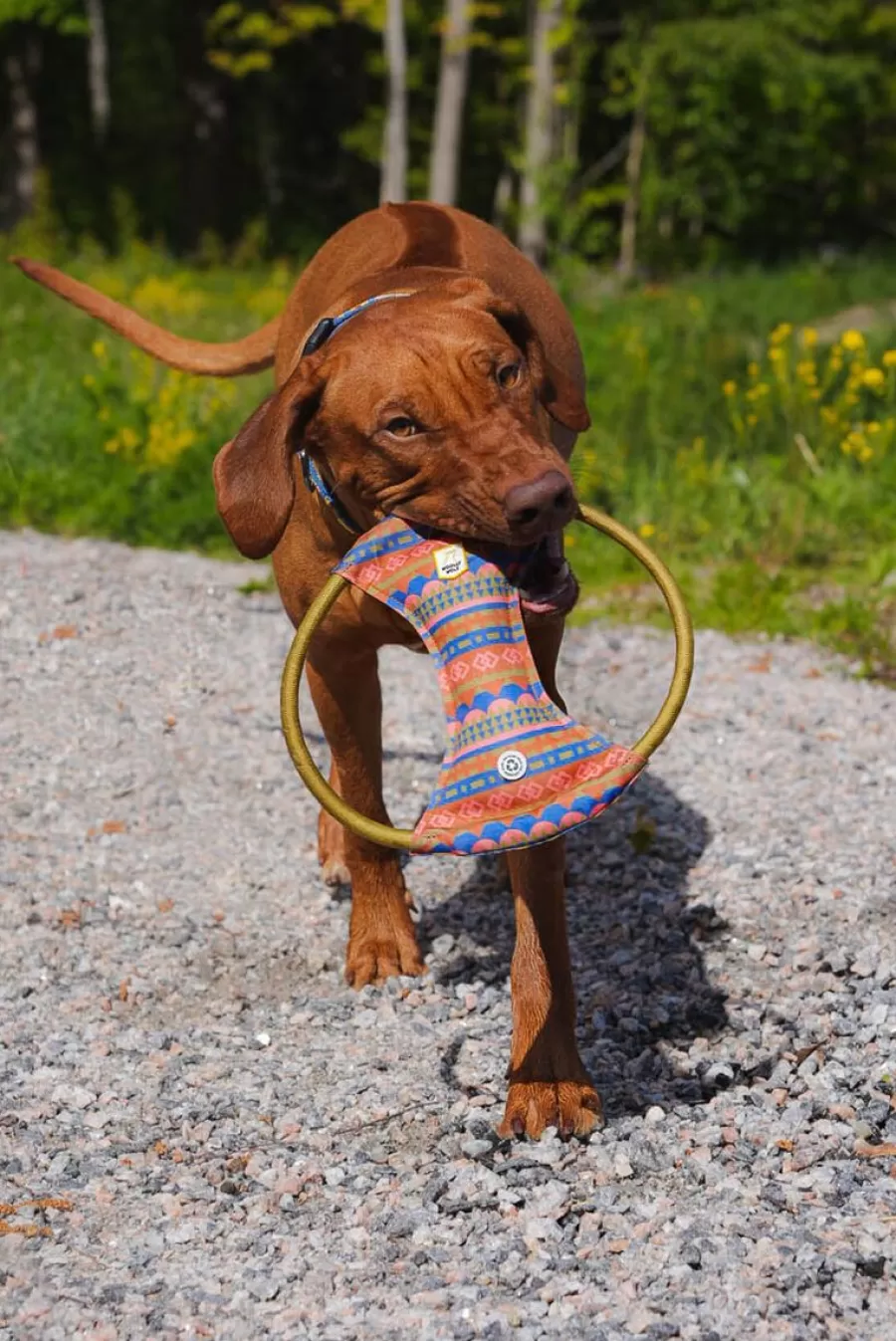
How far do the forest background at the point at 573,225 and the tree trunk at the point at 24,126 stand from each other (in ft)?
0.28

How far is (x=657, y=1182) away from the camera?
317 cm

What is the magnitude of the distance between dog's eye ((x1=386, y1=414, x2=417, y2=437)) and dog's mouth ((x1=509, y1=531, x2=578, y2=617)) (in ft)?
1.04

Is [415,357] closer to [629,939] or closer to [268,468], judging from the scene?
[268,468]

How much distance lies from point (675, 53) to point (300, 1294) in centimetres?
2014

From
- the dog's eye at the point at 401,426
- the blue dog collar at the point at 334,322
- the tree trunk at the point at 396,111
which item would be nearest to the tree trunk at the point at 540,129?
the tree trunk at the point at 396,111

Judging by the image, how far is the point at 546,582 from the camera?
3.12m

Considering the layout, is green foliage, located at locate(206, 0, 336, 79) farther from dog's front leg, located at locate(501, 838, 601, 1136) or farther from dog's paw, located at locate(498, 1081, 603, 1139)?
dog's paw, located at locate(498, 1081, 603, 1139)

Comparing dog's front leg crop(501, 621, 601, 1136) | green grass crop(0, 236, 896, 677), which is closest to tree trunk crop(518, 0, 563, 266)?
green grass crop(0, 236, 896, 677)

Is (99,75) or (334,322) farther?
(99,75)

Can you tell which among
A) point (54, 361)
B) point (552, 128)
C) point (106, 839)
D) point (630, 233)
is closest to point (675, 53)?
point (630, 233)

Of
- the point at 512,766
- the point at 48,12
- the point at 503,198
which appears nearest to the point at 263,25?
the point at 48,12

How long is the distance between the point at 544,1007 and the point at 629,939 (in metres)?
0.84

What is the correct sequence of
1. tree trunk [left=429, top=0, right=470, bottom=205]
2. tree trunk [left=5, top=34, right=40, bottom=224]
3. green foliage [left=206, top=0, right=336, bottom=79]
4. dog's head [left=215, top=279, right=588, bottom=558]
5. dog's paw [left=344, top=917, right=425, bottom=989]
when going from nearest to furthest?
dog's head [left=215, top=279, right=588, bottom=558] → dog's paw [left=344, top=917, right=425, bottom=989] → tree trunk [left=429, top=0, right=470, bottom=205] → green foliage [left=206, top=0, right=336, bottom=79] → tree trunk [left=5, top=34, right=40, bottom=224]

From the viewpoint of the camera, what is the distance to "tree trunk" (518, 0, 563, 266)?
1634 cm
